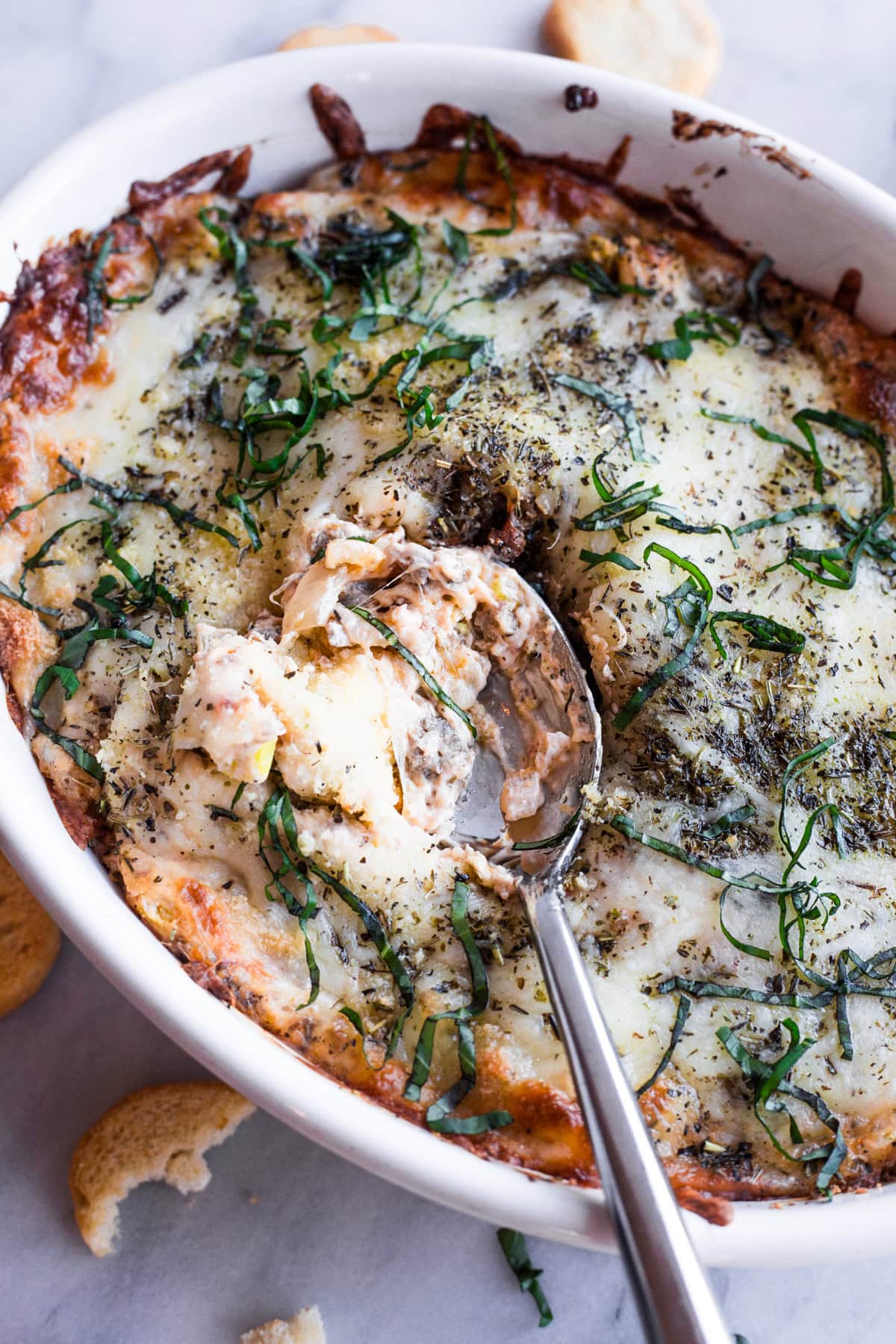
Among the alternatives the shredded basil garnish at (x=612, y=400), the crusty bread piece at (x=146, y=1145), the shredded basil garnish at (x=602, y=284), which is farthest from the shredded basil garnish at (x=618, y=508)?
the crusty bread piece at (x=146, y=1145)

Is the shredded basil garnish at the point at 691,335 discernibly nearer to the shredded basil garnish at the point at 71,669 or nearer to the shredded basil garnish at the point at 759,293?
the shredded basil garnish at the point at 759,293

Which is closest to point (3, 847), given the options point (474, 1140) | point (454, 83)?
point (474, 1140)

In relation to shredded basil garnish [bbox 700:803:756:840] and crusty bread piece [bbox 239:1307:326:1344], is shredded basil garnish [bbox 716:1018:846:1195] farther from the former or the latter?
crusty bread piece [bbox 239:1307:326:1344]

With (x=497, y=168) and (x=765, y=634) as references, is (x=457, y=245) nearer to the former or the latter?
(x=497, y=168)

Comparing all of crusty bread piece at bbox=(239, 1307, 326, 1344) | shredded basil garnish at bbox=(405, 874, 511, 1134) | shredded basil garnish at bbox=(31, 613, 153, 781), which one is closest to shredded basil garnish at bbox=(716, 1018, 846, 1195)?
shredded basil garnish at bbox=(405, 874, 511, 1134)

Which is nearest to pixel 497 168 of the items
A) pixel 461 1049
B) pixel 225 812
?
pixel 225 812
